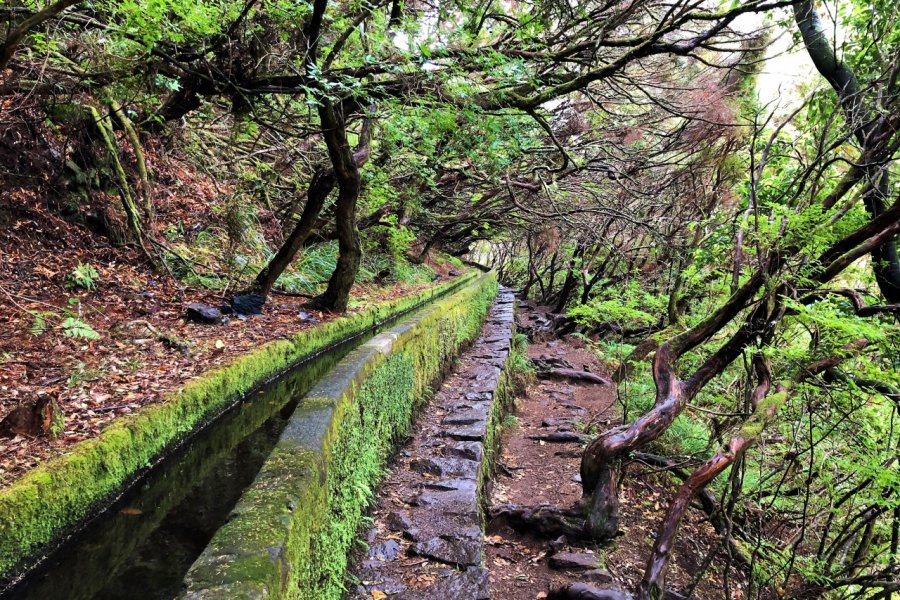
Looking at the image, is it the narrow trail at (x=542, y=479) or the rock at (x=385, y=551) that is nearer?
the rock at (x=385, y=551)

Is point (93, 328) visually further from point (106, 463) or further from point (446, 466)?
point (446, 466)

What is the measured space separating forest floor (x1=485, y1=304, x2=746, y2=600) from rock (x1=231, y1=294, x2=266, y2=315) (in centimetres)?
393

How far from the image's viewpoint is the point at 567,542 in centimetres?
427

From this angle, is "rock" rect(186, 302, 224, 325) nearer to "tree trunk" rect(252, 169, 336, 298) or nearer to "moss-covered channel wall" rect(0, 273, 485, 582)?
"moss-covered channel wall" rect(0, 273, 485, 582)

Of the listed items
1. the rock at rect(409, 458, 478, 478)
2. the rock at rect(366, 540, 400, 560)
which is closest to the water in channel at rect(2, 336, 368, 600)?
the rock at rect(366, 540, 400, 560)

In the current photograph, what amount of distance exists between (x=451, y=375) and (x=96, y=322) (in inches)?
181

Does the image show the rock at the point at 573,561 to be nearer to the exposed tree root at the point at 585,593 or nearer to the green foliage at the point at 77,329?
the exposed tree root at the point at 585,593

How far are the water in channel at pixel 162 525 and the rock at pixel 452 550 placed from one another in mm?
1435

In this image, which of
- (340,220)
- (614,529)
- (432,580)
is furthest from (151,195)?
(614,529)

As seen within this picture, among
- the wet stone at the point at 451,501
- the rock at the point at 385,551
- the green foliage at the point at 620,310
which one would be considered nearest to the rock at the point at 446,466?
the wet stone at the point at 451,501

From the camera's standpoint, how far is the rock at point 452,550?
3.18 meters

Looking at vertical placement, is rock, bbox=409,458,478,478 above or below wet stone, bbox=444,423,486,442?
below

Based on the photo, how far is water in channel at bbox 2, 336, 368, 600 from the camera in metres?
2.73

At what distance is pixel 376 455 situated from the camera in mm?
3883
